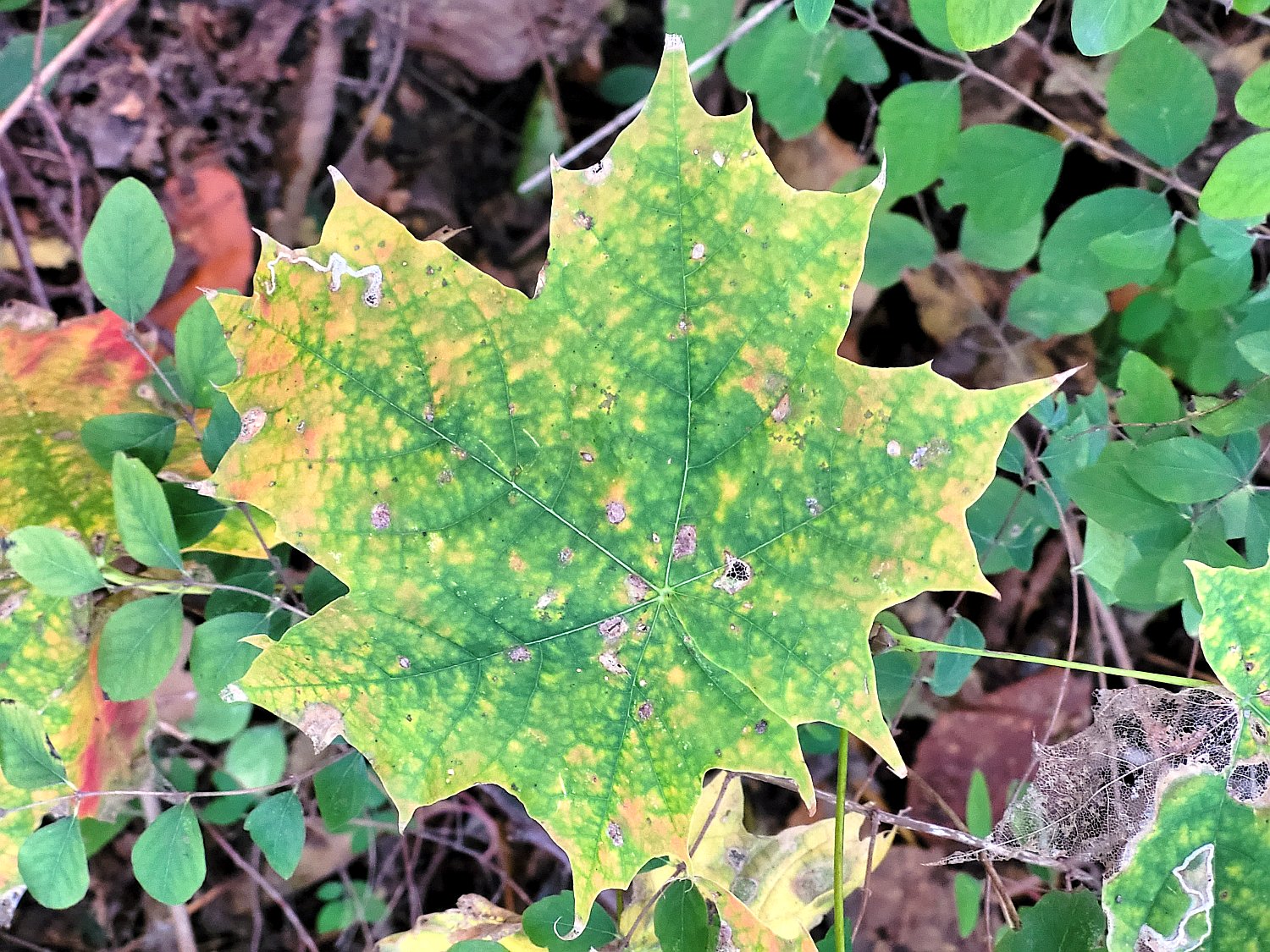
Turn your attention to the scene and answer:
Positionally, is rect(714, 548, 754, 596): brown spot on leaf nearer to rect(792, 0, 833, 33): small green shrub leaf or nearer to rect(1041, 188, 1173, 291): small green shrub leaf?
rect(792, 0, 833, 33): small green shrub leaf

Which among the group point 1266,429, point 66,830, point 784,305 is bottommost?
point 66,830

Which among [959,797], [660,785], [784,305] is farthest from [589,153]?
[959,797]

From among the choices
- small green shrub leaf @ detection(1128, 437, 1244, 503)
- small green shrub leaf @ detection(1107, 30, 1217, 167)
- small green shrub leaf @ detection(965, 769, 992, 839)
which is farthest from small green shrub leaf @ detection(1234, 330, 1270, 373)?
small green shrub leaf @ detection(965, 769, 992, 839)

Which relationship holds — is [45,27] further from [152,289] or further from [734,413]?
[734,413]

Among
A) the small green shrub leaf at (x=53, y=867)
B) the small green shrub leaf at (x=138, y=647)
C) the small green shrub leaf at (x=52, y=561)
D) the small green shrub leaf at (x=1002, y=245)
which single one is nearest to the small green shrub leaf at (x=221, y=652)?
the small green shrub leaf at (x=138, y=647)

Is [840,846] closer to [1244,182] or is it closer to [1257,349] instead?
[1257,349]
